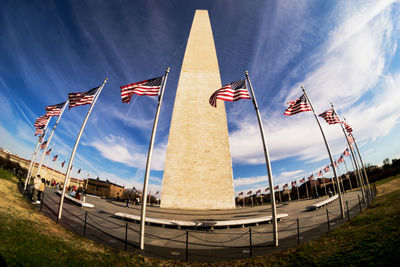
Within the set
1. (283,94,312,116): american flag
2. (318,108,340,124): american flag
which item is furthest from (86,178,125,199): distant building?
(318,108,340,124): american flag

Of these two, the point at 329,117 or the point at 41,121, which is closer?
the point at 329,117

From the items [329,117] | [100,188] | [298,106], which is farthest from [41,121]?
[100,188]

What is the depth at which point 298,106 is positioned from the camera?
11336mm

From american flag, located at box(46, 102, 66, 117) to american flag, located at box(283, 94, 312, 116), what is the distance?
17517 mm

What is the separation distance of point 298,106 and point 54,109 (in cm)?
1892

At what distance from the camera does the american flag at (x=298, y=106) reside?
1122cm

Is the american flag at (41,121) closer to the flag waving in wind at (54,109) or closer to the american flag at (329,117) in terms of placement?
the flag waving in wind at (54,109)

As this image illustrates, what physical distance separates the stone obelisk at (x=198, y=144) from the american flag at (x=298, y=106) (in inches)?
573

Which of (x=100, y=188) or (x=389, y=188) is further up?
(x=389, y=188)

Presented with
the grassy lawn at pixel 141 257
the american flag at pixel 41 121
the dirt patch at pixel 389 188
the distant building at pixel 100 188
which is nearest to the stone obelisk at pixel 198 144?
the american flag at pixel 41 121

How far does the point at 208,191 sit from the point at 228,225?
11.8 m

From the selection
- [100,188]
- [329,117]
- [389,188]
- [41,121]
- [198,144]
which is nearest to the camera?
[329,117]

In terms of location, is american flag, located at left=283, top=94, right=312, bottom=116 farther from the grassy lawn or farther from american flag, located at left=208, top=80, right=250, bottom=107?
the grassy lawn

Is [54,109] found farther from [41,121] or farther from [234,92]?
[234,92]
